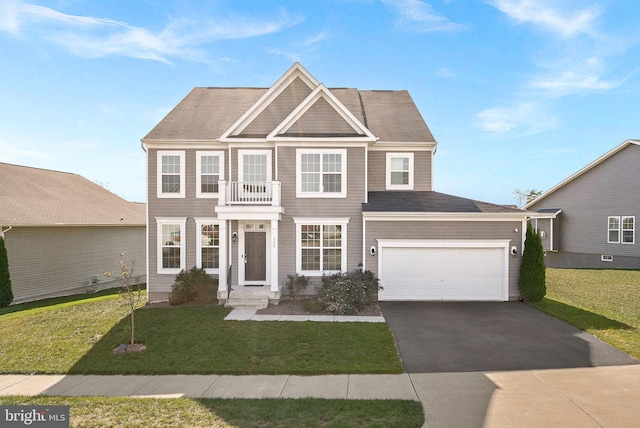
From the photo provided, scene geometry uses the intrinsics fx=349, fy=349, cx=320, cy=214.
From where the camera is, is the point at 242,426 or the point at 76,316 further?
the point at 76,316

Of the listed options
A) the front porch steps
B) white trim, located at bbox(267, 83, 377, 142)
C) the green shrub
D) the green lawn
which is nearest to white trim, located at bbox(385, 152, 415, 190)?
white trim, located at bbox(267, 83, 377, 142)

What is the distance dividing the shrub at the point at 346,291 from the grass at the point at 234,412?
579cm

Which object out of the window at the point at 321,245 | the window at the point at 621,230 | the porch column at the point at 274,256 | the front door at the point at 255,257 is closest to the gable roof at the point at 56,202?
the front door at the point at 255,257

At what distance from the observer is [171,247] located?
48.7 feet

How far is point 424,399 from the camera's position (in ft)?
20.5

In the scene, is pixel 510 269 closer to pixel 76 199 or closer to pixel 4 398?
pixel 4 398

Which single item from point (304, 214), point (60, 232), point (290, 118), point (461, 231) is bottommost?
point (60, 232)

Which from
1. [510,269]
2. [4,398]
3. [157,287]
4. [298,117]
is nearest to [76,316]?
[157,287]

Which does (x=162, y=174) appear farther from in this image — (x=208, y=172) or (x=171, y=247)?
(x=171, y=247)

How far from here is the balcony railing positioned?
44.1 feet

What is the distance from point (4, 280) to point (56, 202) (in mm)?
5701

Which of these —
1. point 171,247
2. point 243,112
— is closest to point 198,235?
point 171,247

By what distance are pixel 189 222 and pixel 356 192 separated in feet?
23.4

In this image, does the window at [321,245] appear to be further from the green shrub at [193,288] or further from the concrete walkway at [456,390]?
the concrete walkway at [456,390]
